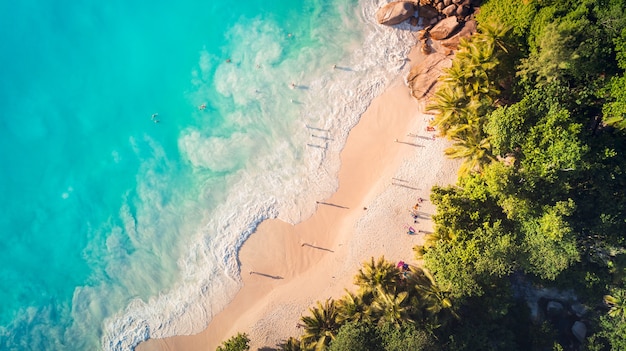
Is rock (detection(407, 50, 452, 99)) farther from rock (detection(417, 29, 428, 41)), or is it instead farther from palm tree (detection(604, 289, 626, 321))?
palm tree (detection(604, 289, 626, 321))

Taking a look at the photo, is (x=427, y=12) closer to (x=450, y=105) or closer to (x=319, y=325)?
(x=450, y=105)

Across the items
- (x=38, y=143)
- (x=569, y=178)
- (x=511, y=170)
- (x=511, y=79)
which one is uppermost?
(x=38, y=143)

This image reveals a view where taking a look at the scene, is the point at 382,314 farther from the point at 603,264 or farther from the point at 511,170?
the point at 603,264

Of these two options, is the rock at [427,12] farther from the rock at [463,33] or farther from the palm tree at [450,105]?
the palm tree at [450,105]

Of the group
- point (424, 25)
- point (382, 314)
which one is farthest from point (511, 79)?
point (382, 314)

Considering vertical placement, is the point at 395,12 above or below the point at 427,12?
above

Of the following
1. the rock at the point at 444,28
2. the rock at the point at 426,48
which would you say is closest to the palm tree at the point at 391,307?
the rock at the point at 426,48

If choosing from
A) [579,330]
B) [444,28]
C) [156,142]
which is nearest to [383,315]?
[579,330]
